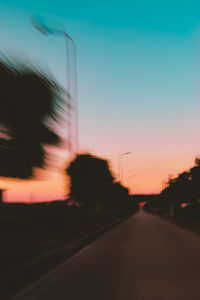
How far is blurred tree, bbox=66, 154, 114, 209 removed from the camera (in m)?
46.5

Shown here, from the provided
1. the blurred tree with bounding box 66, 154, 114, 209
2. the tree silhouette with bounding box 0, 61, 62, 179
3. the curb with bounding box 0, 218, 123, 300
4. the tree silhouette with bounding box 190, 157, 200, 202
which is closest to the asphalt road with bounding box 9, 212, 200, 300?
the curb with bounding box 0, 218, 123, 300

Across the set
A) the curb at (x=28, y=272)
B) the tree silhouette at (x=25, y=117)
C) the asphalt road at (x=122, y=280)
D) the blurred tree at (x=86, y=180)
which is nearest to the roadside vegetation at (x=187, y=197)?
the blurred tree at (x=86, y=180)

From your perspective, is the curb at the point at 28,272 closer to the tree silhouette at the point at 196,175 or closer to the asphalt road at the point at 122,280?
the asphalt road at the point at 122,280

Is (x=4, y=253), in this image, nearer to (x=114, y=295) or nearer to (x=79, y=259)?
(x=79, y=259)

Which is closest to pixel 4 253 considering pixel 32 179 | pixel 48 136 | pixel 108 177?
pixel 32 179

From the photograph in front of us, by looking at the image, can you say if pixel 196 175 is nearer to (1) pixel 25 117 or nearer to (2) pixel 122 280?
(2) pixel 122 280

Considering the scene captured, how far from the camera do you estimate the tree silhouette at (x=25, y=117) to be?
691cm

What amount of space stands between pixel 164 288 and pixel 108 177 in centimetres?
4693

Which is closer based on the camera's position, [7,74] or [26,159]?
[7,74]

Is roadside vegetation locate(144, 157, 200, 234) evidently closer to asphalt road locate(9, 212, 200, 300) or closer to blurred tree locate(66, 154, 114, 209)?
blurred tree locate(66, 154, 114, 209)

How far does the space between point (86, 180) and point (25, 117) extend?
40.7 m

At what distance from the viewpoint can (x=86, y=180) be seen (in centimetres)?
4781

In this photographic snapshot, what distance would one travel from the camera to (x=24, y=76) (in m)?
6.96

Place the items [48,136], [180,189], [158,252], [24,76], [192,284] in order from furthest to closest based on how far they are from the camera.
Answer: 1. [180,189]
2. [158,252]
3. [48,136]
4. [192,284]
5. [24,76]
